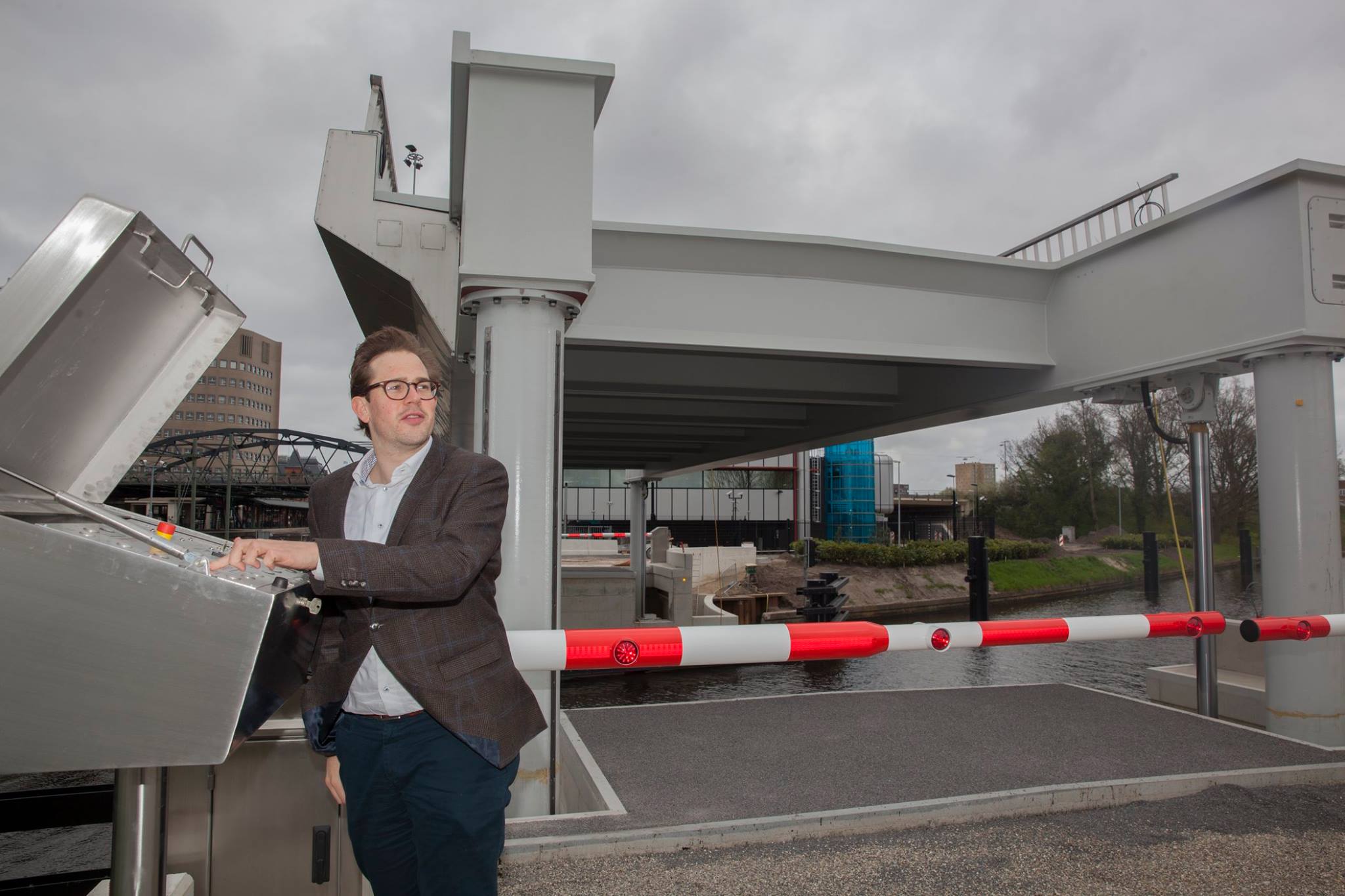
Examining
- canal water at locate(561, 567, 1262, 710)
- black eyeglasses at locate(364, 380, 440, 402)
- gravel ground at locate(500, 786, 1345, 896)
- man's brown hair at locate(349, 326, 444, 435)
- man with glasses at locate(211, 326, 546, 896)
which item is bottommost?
canal water at locate(561, 567, 1262, 710)

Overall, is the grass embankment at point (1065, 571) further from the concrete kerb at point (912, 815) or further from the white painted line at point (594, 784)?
the white painted line at point (594, 784)

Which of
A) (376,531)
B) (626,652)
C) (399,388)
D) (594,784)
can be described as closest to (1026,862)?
(626,652)

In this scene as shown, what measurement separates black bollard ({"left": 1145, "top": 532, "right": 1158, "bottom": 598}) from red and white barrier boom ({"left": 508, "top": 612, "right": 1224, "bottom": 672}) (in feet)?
72.9

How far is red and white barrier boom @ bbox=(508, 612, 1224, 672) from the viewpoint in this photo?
355 cm

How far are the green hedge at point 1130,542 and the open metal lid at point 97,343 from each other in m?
45.1

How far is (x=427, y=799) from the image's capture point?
1.77 metres

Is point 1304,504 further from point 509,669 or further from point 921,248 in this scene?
point 509,669

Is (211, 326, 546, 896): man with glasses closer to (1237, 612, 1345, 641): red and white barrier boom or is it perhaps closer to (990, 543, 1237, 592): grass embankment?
(1237, 612, 1345, 641): red and white barrier boom

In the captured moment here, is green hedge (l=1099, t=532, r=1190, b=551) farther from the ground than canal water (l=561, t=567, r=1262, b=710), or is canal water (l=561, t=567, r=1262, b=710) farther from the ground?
green hedge (l=1099, t=532, r=1190, b=551)

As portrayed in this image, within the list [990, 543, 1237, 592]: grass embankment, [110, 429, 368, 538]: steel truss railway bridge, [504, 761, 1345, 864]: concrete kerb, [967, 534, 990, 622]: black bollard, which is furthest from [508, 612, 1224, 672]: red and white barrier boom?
[110, 429, 368, 538]: steel truss railway bridge

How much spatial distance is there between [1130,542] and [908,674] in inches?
1069

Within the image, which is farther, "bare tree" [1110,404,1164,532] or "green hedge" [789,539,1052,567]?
"green hedge" [789,539,1052,567]

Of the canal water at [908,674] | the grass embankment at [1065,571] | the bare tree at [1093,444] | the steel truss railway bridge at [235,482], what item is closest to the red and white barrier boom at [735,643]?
the canal water at [908,674]

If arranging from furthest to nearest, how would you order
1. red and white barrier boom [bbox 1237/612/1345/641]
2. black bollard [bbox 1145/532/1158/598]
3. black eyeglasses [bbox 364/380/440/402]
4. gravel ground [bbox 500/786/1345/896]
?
black bollard [bbox 1145/532/1158/598], red and white barrier boom [bbox 1237/612/1345/641], gravel ground [bbox 500/786/1345/896], black eyeglasses [bbox 364/380/440/402]
